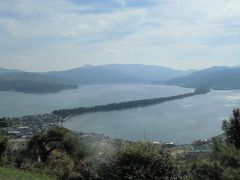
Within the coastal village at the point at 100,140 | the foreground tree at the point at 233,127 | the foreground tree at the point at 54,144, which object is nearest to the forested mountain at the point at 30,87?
the coastal village at the point at 100,140

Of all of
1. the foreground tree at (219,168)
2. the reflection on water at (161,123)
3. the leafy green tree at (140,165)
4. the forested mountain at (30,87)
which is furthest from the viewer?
the forested mountain at (30,87)

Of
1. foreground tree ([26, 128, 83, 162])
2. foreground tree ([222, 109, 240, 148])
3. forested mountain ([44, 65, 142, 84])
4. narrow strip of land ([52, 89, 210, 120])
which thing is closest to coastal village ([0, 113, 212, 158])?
foreground tree ([222, 109, 240, 148])

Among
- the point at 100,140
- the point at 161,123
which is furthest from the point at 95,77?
the point at 100,140

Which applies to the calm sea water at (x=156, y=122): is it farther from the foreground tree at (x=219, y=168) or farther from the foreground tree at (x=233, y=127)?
the foreground tree at (x=219, y=168)

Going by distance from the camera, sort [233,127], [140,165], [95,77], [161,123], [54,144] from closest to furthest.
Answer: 1. [140,165]
2. [233,127]
3. [54,144]
4. [161,123]
5. [95,77]

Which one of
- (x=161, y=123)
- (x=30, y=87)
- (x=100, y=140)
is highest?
(x=30, y=87)

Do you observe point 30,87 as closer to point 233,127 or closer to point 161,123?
point 161,123

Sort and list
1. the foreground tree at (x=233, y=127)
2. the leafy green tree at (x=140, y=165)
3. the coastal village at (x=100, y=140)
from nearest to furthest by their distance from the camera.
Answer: the leafy green tree at (x=140, y=165), the foreground tree at (x=233, y=127), the coastal village at (x=100, y=140)

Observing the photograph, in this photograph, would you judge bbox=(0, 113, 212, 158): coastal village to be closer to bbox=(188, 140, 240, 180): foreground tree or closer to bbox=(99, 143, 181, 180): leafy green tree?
bbox=(99, 143, 181, 180): leafy green tree
